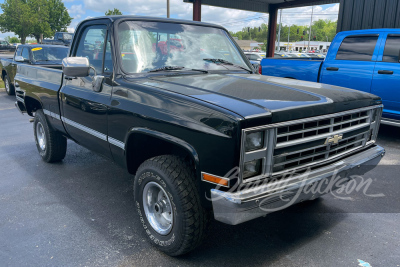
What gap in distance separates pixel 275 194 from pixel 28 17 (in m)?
56.3

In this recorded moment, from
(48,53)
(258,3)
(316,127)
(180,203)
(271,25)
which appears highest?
(258,3)

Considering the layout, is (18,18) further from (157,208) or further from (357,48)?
(157,208)

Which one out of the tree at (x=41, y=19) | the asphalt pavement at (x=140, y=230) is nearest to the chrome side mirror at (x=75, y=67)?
the asphalt pavement at (x=140, y=230)

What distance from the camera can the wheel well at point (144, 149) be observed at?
298 centimetres

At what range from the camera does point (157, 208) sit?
2.96m

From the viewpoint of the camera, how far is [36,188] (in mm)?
4207

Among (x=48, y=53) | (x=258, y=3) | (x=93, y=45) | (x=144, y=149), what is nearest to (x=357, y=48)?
(x=93, y=45)

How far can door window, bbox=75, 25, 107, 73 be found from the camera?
143 inches

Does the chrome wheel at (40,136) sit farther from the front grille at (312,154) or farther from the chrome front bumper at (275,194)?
the front grille at (312,154)

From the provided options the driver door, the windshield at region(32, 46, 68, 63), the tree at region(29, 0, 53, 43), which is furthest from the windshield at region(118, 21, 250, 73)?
the tree at region(29, 0, 53, 43)

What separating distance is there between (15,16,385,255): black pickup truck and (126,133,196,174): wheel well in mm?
11

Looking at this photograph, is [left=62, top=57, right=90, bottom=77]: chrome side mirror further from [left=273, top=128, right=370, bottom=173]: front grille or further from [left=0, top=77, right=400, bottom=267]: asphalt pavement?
[left=273, top=128, right=370, bottom=173]: front grille

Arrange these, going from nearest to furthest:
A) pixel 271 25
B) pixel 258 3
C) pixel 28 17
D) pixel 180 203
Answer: pixel 180 203, pixel 258 3, pixel 271 25, pixel 28 17

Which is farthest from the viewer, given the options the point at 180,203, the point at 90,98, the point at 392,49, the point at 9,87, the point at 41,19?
the point at 41,19
